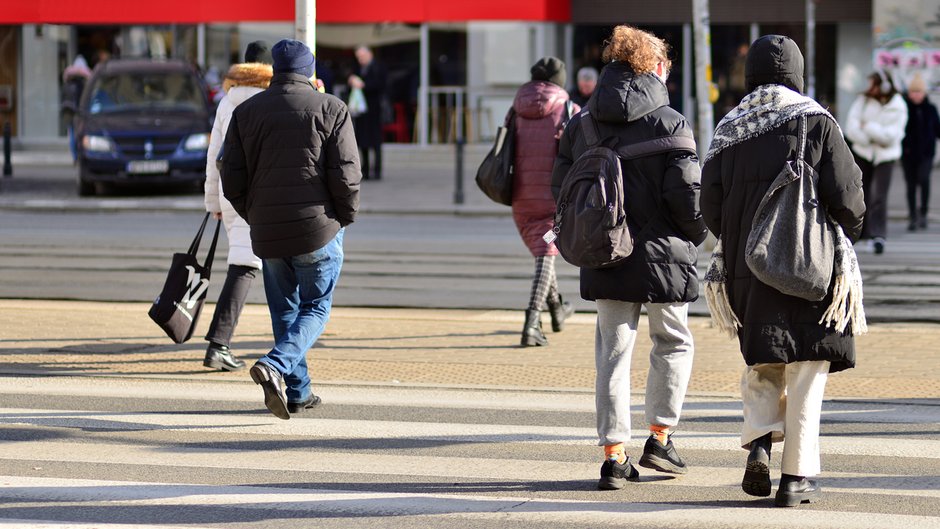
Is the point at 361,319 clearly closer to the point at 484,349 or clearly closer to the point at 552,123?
the point at 484,349

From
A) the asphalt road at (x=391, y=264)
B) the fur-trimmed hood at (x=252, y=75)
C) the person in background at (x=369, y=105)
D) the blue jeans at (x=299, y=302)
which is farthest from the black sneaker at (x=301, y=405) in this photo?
the person in background at (x=369, y=105)

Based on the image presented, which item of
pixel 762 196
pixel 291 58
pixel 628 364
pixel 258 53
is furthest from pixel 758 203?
pixel 258 53

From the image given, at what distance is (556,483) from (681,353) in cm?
74

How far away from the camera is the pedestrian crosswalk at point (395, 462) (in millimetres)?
5582

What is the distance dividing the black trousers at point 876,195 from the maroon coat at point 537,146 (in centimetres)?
616

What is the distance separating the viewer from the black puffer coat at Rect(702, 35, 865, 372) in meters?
5.58

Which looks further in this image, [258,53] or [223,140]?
[258,53]

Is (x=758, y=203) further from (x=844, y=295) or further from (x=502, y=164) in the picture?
(x=502, y=164)

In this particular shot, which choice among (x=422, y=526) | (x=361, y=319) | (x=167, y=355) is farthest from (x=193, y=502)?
(x=361, y=319)

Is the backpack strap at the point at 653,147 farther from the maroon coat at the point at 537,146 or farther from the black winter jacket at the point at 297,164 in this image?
the maroon coat at the point at 537,146

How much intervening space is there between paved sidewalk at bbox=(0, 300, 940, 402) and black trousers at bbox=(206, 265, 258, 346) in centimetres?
22

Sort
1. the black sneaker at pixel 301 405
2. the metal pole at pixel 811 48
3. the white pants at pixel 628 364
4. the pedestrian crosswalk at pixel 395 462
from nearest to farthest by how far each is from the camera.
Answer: the pedestrian crosswalk at pixel 395 462 → the white pants at pixel 628 364 → the black sneaker at pixel 301 405 → the metal pole at pixel 811 48

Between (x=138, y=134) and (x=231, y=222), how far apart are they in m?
13.4

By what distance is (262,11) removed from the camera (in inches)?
1115
